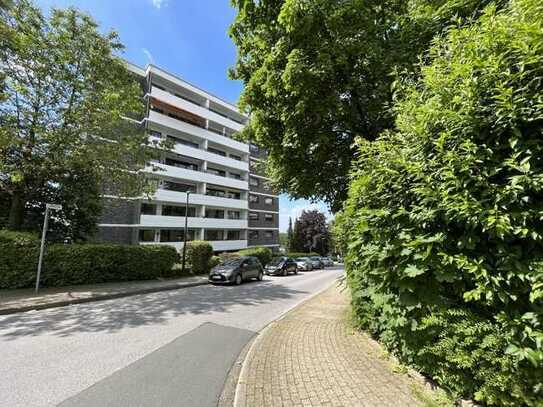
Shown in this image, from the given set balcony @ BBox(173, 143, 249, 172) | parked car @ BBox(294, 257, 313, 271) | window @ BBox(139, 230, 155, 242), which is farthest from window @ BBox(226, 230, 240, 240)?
parked car @ BBox(294, 257, 313, 271)

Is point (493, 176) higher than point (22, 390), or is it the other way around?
point (493, 176)

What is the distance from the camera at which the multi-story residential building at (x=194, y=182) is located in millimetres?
27969

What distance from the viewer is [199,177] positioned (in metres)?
32.9

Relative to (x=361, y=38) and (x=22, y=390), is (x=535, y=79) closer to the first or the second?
(x=361, y=38)

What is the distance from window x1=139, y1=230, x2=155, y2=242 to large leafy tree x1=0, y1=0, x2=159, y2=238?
595 inches

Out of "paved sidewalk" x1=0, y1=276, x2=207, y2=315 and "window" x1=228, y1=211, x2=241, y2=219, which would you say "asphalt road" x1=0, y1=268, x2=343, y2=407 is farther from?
"window" x1=228, y1=211, x2=241, y2=219

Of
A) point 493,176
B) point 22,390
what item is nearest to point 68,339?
point 22,390

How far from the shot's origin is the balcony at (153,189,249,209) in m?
28.8

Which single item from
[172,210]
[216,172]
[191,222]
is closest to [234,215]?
[216,172]

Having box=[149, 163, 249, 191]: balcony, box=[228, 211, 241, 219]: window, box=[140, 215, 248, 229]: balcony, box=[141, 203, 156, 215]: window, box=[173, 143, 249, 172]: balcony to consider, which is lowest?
box=[140, 215, 248, 229]: balcony

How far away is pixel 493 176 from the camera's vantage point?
263cm

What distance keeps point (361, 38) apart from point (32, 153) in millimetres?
13007

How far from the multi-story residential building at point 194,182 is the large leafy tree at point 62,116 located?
11308 mm

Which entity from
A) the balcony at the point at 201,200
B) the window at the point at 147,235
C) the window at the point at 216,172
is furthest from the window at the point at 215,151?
the window at the point at 147,235
